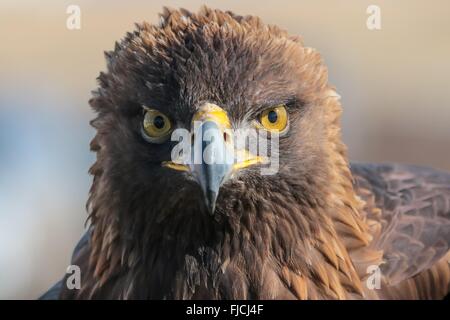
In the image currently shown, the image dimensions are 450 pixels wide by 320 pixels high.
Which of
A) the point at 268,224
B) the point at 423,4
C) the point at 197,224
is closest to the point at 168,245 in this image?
the point at 197,224

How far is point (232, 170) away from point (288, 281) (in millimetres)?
520

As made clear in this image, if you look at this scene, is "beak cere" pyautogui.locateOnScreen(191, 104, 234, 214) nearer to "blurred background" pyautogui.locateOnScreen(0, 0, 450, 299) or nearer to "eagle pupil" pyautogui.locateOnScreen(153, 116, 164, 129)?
"eagle pupil" pyautogui.locateOnScreen(153, 116, 164, 129)

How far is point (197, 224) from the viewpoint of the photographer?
3078 mm

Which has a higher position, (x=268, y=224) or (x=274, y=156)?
(x=274, y=156)

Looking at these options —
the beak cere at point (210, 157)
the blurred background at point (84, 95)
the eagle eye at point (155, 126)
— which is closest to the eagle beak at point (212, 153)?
the beak cere at point (210, 157)

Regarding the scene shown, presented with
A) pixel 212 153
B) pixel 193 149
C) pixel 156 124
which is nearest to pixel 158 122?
pixel 156 124

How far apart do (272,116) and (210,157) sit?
402 millimetres

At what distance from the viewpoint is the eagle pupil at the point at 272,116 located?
3.05 metres

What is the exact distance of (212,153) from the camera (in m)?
2.75

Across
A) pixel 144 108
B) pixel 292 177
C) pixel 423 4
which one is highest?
pixel 423 4

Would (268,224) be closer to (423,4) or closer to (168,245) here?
(168,245)

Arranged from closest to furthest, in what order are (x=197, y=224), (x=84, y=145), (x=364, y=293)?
(x=197, y=224) → (x=364, y=293) → (x=84, y=145)

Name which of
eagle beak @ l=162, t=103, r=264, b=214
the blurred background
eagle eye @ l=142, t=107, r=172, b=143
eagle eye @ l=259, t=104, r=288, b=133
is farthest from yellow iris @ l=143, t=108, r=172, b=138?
the blurred background

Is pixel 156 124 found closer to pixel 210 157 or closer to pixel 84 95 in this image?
pixel 210 157
